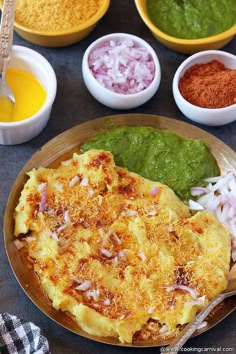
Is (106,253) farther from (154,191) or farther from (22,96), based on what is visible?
(22,96)

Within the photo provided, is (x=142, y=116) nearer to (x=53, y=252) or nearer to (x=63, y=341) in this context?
(x=53, y=252)

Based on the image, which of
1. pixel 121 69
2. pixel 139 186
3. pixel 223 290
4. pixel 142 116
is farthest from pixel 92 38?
pixel 223 290

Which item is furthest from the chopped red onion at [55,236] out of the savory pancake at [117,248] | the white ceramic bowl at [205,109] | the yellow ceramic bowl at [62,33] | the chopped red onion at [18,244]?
the yellow ceramic bowl at [62,33]

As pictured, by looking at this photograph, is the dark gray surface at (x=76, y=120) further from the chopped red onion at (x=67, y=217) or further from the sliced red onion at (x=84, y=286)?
the chopped red onion at (x=67, y=217)

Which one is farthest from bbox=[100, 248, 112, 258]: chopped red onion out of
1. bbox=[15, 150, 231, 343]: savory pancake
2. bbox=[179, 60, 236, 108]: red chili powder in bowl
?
bbox=[179, 60, 236, 108]: red chili powder in bowl

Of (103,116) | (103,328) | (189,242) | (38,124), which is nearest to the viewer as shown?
(103,328)

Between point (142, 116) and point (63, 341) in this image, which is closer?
point (63, 341)
